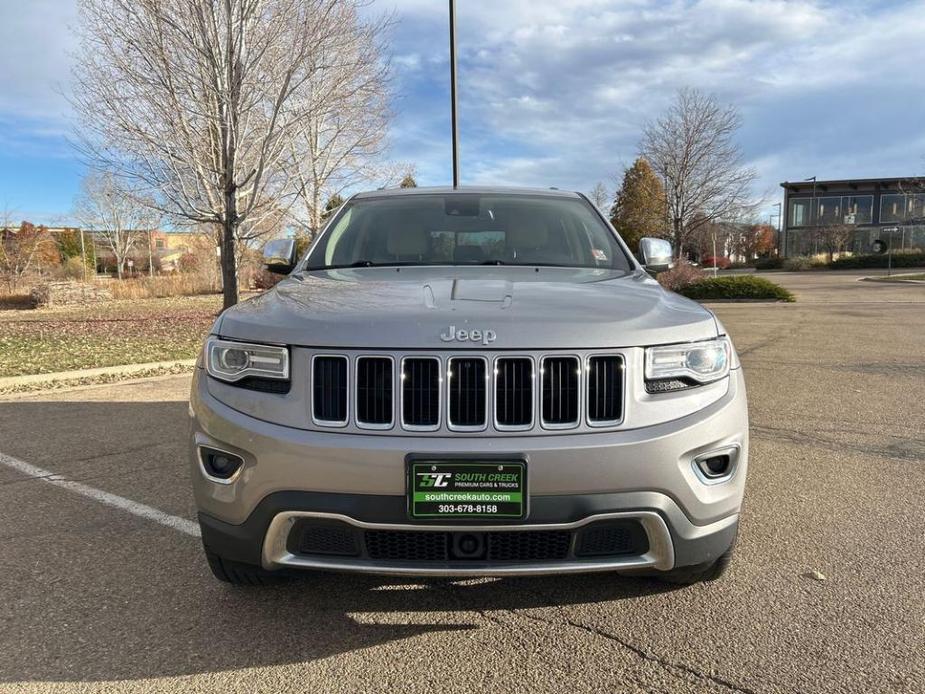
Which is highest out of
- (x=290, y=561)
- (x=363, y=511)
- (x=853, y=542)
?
(x=363, y=511)

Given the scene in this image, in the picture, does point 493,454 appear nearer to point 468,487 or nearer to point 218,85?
point 468,487

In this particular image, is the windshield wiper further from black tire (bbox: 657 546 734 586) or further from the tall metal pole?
the tall metal pole

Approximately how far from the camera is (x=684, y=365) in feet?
7.66

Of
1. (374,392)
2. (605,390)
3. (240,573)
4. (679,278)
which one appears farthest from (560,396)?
(679,278)

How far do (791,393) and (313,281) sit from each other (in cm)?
533

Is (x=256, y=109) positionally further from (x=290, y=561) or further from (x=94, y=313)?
(x=290, y=561)

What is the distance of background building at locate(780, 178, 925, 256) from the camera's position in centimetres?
5328

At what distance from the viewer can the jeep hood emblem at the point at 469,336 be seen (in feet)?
7.27

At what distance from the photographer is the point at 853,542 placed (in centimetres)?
324

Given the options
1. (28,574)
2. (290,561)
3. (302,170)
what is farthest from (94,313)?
(290,561)

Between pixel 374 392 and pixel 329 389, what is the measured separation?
15 cm

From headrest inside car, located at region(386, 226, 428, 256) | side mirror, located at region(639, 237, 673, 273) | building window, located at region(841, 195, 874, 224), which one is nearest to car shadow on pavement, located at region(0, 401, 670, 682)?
headrest inside car, located at region(386, 226, 428, 256)

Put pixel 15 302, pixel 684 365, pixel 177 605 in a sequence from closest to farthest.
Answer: pixel 684 365
pixel 177 605
pixel 15 302

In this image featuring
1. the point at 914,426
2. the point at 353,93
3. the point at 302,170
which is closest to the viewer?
the point at 914,426
